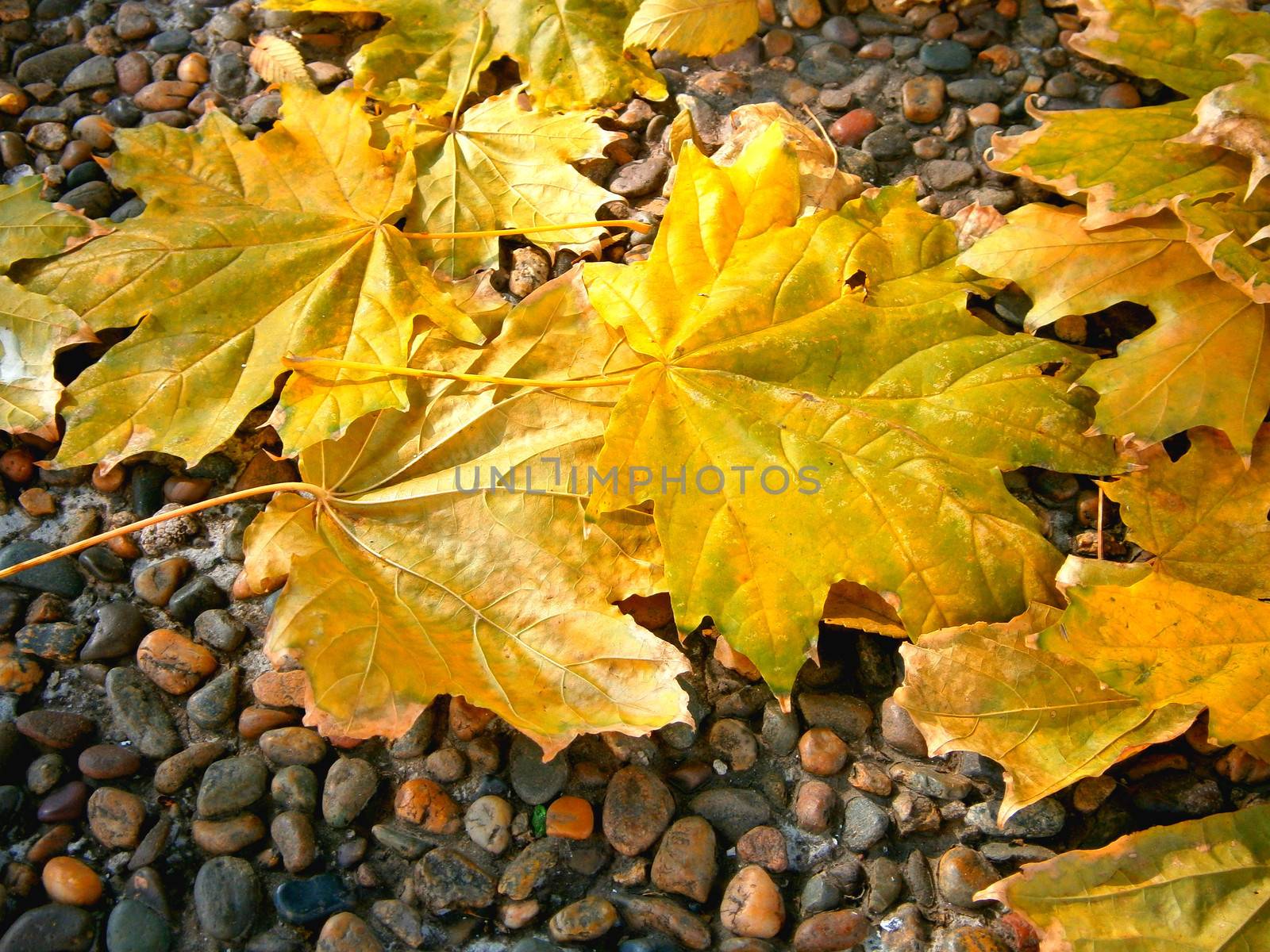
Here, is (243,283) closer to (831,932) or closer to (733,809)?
(733,809)

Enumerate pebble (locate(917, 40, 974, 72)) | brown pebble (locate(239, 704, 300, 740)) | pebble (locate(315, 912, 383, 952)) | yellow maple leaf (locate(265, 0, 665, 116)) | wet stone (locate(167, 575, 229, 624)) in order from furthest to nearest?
pebble (locate(917, 40, 974, 72)) < yellow maple leaf (locate(265, 0, 665, 116)) < wet stone (locate(167, 575, 229, 624)) < brown pebble (locate(239, 704, 300, 740)) < pebble (locate(315, 912, 383, 952))

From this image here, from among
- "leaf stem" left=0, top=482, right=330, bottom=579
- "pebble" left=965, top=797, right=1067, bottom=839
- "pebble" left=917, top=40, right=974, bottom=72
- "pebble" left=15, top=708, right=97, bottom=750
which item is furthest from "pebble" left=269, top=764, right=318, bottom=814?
"pebble" left=917, top=40, right=974, bottom=72

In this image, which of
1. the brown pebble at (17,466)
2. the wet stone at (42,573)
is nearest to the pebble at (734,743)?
the wet stone at (42,573)

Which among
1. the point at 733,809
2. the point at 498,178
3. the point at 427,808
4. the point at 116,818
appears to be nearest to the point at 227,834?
the point at 116,818

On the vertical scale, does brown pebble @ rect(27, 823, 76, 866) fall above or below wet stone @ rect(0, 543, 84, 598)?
below

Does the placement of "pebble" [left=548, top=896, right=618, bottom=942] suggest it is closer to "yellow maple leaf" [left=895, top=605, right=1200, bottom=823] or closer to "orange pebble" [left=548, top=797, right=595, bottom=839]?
"orange pebble" [left=548, top=797, right=595, bottom=839]

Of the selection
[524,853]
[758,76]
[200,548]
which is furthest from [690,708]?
[758,76]
